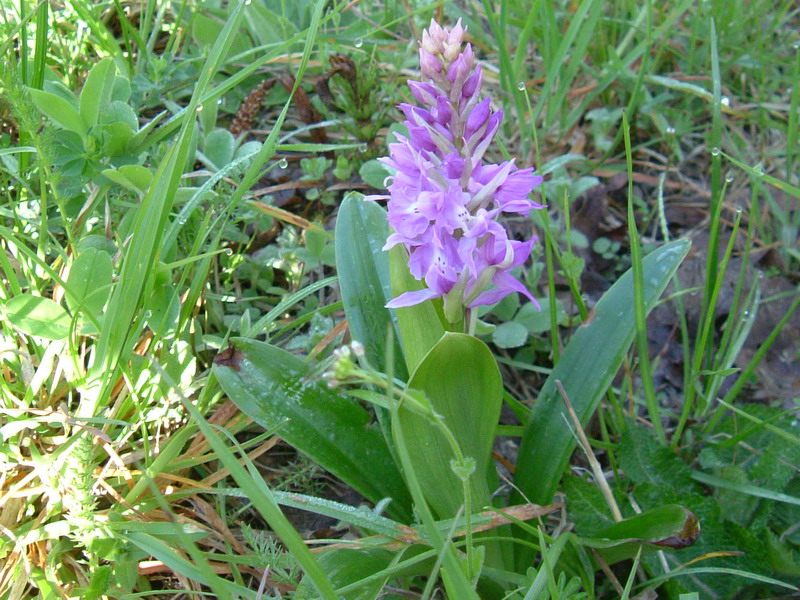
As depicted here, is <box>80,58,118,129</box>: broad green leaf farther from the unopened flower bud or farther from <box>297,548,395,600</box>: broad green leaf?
<box>297,548,395,600</box>: broad green leaf

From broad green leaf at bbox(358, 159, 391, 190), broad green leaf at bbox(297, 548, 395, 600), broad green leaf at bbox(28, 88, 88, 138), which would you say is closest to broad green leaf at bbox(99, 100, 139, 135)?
broad green leaf at bbox(28, 88, 88, 138)

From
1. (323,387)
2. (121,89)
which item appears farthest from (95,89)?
(323,387)

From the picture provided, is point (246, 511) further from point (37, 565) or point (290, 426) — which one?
point (37, 565)

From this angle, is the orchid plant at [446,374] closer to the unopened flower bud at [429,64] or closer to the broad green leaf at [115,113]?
the unopened flower bud at [429,64]

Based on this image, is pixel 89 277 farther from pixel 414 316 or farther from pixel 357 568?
pixel 357 568

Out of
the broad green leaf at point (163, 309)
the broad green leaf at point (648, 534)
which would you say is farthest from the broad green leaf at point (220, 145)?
the broad green leaf at point (648, 534)

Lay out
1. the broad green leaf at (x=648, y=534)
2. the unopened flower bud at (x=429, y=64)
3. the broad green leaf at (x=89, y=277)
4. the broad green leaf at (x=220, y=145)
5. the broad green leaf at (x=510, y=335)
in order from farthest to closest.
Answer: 1. the broad green leaf at (x=220, y=145)
2. the broad green leaf at (x=510, y=335)
3. the broad green leaf at (x=89, y=277)
4. the broad green leaf at (x=648, y=534)
5. the unopened flower bud at (x=429, y=64)

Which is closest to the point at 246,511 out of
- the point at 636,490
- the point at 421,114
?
the point at 636,490
